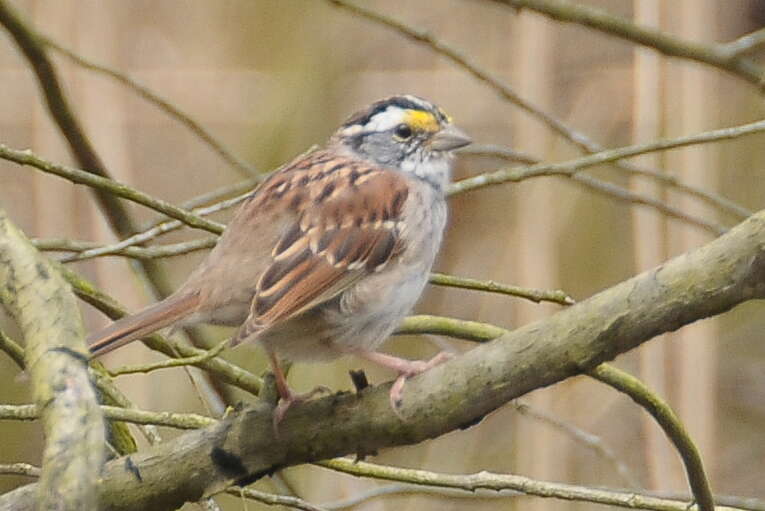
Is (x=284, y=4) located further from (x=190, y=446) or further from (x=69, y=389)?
(x=69, y=389)

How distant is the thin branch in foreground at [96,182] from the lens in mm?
2107

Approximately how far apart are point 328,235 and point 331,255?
74 millimetres

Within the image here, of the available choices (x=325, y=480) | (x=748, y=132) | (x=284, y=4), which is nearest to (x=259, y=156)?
(x=284, y=4)

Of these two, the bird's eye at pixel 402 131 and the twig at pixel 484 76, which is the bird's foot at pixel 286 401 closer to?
the twig at pixel 484 76

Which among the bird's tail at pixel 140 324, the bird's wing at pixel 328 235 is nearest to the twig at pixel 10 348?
the bird's tail at pixel 140 324

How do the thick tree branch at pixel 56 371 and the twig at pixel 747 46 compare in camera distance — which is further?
the twig at pixel 747 46

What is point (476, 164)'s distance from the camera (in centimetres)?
516

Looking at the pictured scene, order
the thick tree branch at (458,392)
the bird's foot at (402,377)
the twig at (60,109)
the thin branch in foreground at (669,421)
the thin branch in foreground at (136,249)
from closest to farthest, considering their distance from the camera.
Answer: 1. the thick tree branch at (458,392)
2. the bird's foot at (402,377)
3. the thin branch in foreground at (669,421)
4. the thin branch in foreground at (136,249)
5. the twig at (60,109)

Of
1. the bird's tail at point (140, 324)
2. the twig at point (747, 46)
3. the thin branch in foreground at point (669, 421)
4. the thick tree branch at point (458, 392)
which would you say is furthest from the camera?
the twig at point (747, 46)

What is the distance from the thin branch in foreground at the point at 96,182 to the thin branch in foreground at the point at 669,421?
2.38 feet

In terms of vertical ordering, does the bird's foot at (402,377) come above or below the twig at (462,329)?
below

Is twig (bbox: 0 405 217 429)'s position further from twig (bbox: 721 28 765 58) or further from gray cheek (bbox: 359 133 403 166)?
twig (bbox: 721 28 765 58)

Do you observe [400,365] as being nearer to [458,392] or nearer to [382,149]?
[458,392]

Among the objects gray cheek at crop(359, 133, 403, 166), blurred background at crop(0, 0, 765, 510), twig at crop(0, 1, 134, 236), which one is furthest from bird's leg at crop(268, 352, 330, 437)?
blurred background at crop(0, 0, 765, 510)
